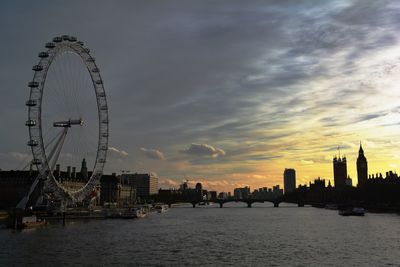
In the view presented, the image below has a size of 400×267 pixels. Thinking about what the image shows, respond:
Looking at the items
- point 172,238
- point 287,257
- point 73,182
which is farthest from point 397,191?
point 287,257

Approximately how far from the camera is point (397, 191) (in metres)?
182

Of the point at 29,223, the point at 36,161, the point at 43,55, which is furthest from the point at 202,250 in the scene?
the point at 43,55

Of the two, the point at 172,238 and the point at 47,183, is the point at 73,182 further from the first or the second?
the point at 172,238

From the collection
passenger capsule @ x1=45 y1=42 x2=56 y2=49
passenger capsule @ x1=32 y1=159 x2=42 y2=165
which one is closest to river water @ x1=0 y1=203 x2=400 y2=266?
passenger capsule @ x1=32 y1=159 x2=42 y2=165

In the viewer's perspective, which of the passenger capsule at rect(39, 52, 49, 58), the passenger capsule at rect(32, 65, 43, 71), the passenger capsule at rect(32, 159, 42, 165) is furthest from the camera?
the passenger capsule at rect(32, 159, 42, 165)

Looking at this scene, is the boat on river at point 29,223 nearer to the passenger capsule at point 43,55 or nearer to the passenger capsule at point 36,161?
the passenger capsule at point 36,161

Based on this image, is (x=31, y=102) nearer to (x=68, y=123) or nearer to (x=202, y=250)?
(x=68, y=123)

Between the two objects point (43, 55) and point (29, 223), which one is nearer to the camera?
point (29, 223)

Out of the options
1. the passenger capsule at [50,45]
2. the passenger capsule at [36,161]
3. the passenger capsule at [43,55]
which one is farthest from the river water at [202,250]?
the passenger capsule at [50,45]

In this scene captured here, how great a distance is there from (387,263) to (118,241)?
3488cm

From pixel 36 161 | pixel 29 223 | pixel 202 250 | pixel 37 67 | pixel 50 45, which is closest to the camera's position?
pixel 202 250

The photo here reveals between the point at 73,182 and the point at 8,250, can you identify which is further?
the point at 73,182

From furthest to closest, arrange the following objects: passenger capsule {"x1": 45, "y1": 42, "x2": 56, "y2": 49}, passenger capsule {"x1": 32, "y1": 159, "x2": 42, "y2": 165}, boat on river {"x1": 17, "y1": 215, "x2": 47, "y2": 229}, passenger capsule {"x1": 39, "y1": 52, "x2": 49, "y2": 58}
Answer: passenger capsule {"x1": 32, "y1": 159, "x2": 42, "y2": 165}, passenger capsule {"x1": 39, "y1": 52, "x2": 49, "y2": 58}, passenger capsule {"x1": 45, "y1": 42, "x2": 56, "y2": 49}, boat on river {"x1": 17, "y1": 215, "x2": 47, "y2": 229}

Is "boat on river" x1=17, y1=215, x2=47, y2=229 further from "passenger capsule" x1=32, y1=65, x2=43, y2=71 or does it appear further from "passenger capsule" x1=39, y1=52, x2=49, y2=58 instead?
"passenger capsule" x1=39, y1=52, x2=49, y2=58
